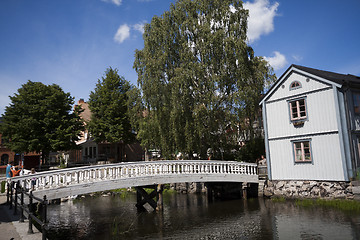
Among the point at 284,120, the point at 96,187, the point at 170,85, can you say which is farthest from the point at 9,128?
the point at 284,120

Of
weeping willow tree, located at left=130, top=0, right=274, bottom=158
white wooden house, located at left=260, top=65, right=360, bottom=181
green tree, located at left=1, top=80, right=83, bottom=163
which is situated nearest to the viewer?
white wooden house, located at left=260, top=65, right=360, bottom=181

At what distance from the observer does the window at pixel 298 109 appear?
696 inches

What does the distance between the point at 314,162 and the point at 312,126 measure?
230 cm

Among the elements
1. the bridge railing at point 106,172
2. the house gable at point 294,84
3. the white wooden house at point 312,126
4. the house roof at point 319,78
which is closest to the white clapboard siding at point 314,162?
the white wooden house at point 312,126

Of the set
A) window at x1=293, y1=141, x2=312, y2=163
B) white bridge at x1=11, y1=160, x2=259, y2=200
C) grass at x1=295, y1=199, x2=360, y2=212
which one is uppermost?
window at x1=293, y1=141, x2=312, y2=163

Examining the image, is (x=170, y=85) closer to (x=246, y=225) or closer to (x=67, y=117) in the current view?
(x=246, y=225)

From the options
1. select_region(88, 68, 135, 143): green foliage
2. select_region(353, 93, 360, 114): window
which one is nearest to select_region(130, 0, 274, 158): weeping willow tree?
select_region(353, 93, 360, 114): window

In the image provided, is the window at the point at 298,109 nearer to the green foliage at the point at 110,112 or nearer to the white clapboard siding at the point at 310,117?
the white clapboard siding at the point at 310,117

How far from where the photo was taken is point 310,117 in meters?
17.1

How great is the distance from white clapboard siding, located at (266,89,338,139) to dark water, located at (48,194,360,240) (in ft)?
15.7

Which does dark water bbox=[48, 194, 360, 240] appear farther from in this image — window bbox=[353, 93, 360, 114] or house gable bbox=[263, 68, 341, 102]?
house gable bbox=[263, 68, 341, 102]

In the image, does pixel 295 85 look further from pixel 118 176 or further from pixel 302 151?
pixel 118 176

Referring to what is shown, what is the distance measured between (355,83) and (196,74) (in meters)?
10.6

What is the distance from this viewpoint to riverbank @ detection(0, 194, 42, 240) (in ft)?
23.2
